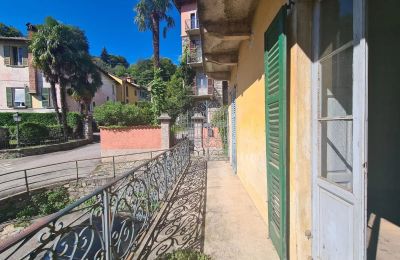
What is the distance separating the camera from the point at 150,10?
20188 millimetres

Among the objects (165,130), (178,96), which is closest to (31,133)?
(165,130)

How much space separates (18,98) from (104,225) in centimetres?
2490

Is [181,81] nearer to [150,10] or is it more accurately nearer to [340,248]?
[150,10]

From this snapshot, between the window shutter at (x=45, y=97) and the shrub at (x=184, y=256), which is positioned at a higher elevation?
the window shutter at (x=45, y=97)

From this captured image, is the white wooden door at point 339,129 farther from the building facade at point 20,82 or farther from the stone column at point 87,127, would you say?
the building facade at point 20,82

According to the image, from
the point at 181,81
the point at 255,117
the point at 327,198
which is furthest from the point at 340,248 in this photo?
the point at 181,81

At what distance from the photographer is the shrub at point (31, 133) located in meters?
16.1

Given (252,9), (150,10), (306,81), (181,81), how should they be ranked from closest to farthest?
(306,81)
(252,9)
(150,10)
(181,81)

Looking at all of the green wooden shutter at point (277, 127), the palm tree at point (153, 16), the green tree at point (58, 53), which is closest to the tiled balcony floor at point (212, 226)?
the green wooden shutter at point (277, 127)

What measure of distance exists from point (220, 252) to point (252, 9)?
11.0ft

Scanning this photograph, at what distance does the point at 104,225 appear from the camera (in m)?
2.11

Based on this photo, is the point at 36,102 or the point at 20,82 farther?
the point at 36,102

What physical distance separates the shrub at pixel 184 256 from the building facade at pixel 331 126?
2.65 feet

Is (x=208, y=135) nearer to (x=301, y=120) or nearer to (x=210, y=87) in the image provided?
(x=301, y=120)
